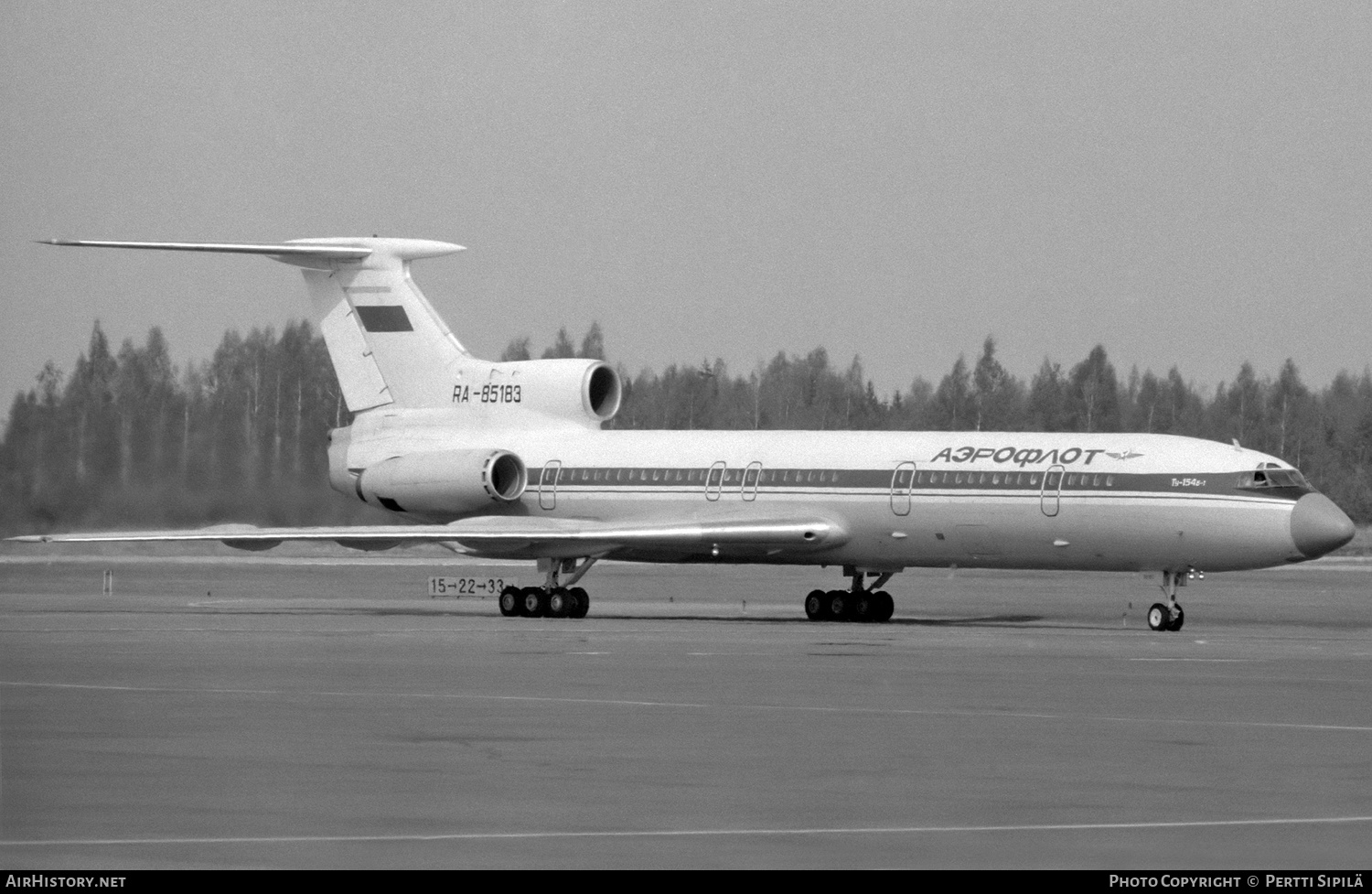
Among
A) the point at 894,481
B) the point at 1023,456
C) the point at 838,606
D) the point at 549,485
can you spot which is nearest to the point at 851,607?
the point at 838,606

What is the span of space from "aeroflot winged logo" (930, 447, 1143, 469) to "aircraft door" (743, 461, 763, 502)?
3418 millimetres

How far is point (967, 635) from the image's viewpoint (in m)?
31.3

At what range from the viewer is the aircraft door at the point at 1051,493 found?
3469cm

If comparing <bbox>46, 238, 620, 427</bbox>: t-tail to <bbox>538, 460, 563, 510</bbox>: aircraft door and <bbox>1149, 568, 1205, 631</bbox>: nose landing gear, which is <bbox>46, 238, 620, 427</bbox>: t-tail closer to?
<bbox>538, 460, 563, 510</bbox>: aircraft door

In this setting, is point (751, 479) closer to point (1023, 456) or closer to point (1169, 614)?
point (1023, 456)

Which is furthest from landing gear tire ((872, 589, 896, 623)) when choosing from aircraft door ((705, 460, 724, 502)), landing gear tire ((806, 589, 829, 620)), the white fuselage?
aircraft door ((705, 460, 724, 502))

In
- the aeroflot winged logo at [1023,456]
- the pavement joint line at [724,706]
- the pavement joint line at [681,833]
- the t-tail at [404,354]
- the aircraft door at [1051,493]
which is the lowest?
the pavement joint line at [681,833]

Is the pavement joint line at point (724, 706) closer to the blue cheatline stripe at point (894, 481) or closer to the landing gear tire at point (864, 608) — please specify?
the blue cheatline stripe at point (894, 481)

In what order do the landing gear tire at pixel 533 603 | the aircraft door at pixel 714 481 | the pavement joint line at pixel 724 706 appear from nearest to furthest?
the pavement joint line at pixel 724 706 < the landing gear tire at pixel 533 603 < the aircraft door at pixel 714 481

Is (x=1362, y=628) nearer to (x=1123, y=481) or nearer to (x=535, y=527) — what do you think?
(x=1123, y=481)

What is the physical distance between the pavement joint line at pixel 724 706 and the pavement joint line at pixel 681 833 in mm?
5471

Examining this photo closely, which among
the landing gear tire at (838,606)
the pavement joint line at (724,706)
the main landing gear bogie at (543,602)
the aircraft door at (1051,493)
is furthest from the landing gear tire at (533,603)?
the pavement joint line at (724,706)

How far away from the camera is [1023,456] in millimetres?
35500

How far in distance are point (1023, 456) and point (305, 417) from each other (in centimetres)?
1466
